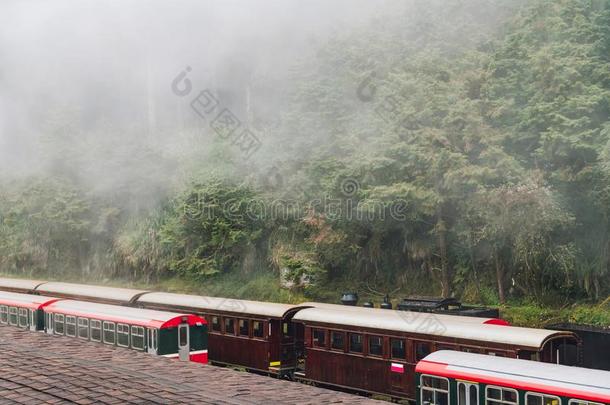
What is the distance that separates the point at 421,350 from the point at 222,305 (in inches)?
173

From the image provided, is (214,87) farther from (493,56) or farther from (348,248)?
(493,56)

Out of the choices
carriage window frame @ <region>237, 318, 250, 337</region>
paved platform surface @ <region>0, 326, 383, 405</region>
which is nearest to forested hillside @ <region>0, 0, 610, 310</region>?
carriage window frame @ <region>237, 318, 250, 337</region>

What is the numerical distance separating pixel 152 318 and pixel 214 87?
52.9 ft

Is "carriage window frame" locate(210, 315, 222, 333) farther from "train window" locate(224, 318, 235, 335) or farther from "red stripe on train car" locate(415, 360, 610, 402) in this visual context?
"red stripe on train car" locate(415, 360, 610, 402)

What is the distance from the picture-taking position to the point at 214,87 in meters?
26.0

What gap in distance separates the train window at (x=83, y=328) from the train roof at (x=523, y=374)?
6.72 metres

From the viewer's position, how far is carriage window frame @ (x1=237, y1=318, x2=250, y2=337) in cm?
1178

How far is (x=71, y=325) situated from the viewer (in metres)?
12.6

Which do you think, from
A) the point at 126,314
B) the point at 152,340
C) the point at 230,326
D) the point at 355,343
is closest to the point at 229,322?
the point at 230,326

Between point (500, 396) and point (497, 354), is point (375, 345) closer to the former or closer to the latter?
point (497, 354)

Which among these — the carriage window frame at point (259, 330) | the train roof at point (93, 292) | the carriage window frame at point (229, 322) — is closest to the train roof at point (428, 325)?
the carriage window frame at point (259, 330)

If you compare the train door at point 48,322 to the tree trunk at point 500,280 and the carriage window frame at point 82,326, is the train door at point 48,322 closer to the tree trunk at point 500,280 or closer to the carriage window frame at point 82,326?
the carriage window frame at point 82,326

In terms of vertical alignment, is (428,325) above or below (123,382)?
below

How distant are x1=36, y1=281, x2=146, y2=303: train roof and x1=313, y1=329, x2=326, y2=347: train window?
440 cm
